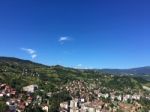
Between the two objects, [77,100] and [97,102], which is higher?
[77,100]

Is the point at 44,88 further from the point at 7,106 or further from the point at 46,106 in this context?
the point at 7,106

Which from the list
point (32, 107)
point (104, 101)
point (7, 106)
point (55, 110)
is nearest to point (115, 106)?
point (104, 101)

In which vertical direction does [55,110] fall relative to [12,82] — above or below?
below

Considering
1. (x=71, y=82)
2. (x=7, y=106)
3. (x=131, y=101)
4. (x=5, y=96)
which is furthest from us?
(x=71, y=82)

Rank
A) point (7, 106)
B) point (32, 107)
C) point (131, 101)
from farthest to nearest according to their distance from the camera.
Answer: point (131, 101) < point (32, 107) < point (7, 106)

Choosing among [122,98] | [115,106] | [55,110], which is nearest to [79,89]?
[122,98]

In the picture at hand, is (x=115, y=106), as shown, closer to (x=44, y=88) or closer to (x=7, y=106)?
(x=44, y=88)

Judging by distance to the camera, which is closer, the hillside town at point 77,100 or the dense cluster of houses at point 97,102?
the hillside town at point 77,100

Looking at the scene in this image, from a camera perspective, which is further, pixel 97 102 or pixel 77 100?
pixel 97 102

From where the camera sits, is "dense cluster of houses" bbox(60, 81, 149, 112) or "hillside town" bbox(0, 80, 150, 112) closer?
"hillside town" bbox(0, 80, 150, 112)

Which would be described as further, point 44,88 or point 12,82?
point 44,88
